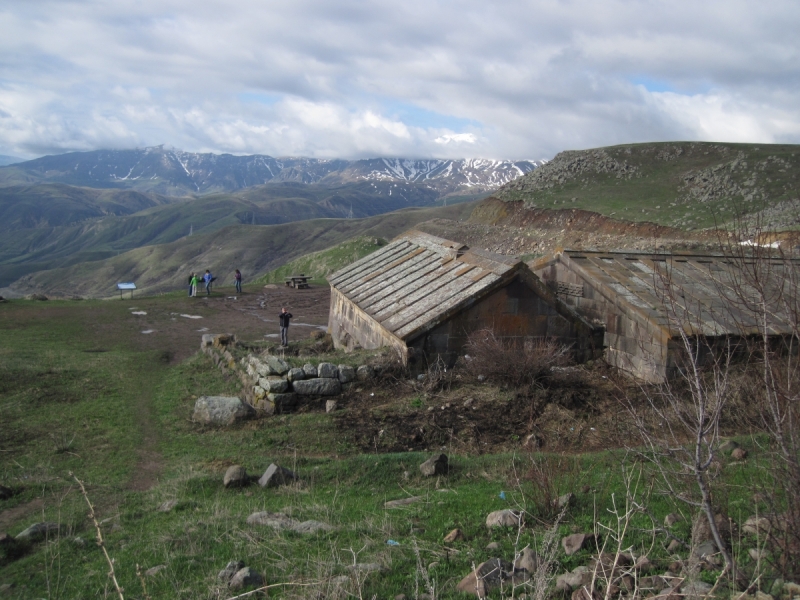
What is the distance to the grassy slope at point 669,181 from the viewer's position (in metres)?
40.5

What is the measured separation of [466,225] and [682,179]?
17.4m

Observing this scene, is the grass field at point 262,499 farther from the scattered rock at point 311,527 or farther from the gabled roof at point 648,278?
the gabled roof at point 648,278

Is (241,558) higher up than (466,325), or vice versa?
(466,325)

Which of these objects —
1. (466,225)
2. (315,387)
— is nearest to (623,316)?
(315,387)

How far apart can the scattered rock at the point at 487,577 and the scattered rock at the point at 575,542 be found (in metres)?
0.58

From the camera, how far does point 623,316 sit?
12180 mm

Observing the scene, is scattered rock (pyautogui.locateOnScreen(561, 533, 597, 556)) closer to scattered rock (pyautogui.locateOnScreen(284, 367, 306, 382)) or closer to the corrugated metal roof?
the corrugated metal roof

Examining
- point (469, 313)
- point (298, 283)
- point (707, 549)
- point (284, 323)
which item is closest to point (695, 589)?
point (707, 549)

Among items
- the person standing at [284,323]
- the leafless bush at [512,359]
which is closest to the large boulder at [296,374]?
the leafless bush at [512,359]

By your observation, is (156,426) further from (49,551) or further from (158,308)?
(158,308)

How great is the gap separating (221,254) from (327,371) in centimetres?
11883

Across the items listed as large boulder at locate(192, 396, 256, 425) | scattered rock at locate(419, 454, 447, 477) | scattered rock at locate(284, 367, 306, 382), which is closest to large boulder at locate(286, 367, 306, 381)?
scattered rock at locate(284, 367, 306, 382)

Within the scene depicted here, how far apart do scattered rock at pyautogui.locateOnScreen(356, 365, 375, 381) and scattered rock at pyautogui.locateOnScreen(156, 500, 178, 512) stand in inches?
201

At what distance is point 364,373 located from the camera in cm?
1173
